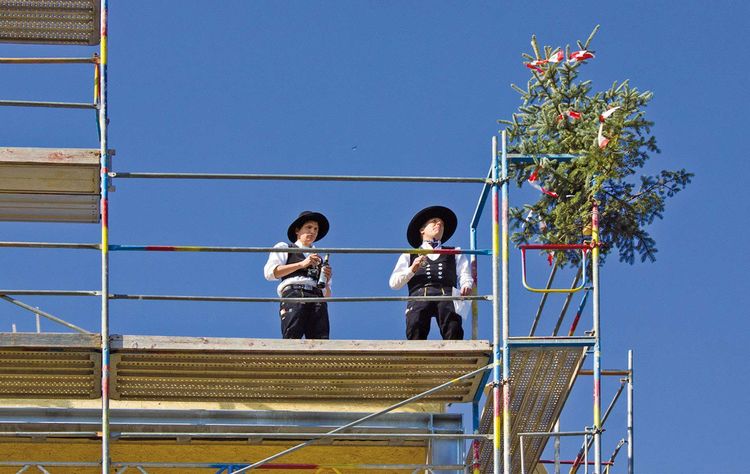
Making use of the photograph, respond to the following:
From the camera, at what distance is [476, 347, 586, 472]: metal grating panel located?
1627 cm

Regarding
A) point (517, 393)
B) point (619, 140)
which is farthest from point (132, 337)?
point (619, 140)

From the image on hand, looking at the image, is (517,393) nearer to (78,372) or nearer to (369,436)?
(369,436)

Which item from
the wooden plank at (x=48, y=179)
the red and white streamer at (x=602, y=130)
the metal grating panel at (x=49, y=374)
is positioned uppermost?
the red and white streamer at (x=602, y=130)

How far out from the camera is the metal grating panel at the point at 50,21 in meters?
17.4

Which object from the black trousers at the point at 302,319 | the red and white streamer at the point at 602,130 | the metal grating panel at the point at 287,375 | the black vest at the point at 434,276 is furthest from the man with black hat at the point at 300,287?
the red and white streamer at the point at 602,130

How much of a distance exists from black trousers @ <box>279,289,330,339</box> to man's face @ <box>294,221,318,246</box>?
588mm

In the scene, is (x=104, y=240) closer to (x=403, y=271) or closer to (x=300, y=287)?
(x=300, y=287)

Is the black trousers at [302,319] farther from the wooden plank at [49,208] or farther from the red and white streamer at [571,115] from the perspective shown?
the red and white streamer at [571,115]

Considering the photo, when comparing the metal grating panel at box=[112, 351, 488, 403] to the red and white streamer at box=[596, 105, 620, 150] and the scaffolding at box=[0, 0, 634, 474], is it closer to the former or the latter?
the scaffolding at box=[0, 0, 634, 474]

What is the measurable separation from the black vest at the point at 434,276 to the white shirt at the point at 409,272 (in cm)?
7

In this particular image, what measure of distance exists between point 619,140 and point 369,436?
3.07 metres

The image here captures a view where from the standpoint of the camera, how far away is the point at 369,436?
16.5 m

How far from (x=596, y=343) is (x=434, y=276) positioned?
1528mm

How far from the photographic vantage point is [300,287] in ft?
55.0
